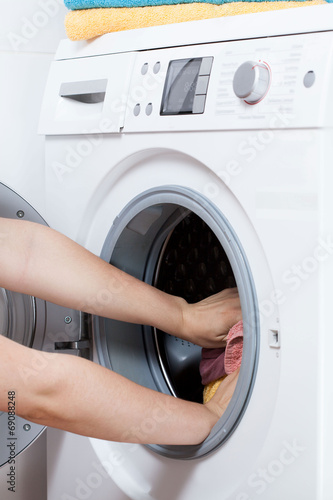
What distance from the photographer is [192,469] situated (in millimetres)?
964

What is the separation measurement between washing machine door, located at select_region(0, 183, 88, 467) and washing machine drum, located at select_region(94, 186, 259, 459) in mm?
53

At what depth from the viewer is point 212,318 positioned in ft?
3.52

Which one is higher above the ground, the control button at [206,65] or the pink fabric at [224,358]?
the control button at [206,65]

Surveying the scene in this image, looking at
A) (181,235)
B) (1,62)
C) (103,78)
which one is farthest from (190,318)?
(1,62)

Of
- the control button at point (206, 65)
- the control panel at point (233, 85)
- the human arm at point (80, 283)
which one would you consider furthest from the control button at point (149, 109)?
the human arm at point (80, 283)

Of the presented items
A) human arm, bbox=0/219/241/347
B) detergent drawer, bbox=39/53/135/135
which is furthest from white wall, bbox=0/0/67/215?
human arm, bbox=0/219/241/347

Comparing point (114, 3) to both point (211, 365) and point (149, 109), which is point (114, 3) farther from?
point (211, 365)

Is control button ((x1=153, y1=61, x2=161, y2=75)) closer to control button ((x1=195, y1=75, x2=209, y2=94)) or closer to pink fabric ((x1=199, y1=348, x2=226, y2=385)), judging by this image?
control button ((x1=195, y1=75, x2=209, y2=94))

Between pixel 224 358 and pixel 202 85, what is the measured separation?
423mm

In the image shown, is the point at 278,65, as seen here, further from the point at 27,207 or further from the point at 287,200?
the point at 27,207

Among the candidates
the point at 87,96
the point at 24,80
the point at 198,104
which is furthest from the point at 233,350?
the point at 24,80

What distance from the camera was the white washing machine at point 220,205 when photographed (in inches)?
30.5

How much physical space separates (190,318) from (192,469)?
246mm

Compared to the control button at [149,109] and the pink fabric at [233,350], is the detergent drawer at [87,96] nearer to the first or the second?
the control button at [149,109]
